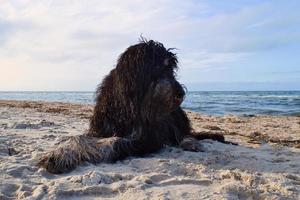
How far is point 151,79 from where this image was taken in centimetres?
455

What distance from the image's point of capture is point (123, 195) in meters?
3.27

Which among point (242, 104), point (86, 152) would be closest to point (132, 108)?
point (86, 152)

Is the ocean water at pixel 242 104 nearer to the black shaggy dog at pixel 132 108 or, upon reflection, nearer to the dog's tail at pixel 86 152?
the black shaggy dog at pixel 132 108

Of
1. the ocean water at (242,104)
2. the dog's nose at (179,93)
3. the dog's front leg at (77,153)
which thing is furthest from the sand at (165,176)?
the ocean water at (242,104)

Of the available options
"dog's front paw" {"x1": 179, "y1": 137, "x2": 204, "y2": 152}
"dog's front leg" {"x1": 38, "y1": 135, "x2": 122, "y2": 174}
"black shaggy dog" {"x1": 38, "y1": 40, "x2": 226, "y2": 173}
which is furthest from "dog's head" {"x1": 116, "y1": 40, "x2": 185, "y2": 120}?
"dog's front paw" {"x1": 179, "y1": 137, "x2": 204, "y2": 152}

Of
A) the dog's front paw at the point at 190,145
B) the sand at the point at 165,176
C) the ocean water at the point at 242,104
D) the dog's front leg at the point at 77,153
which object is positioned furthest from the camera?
the ocean water at the point at 242,104

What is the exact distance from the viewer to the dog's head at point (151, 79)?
4418 millimetres

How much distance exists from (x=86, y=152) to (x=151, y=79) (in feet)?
3.25

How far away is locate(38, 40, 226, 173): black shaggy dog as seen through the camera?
436 cm

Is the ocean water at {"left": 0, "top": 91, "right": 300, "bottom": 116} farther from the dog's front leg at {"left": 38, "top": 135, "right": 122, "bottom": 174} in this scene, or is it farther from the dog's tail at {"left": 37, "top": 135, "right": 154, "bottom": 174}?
the dog's front leg at {"left": 38, "top": 135, "right": 122, "bottom": 174}

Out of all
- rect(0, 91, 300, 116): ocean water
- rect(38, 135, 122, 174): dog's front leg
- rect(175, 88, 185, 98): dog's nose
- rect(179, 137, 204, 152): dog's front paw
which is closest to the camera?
rect(38, 135, 122, 174): dog's front leg

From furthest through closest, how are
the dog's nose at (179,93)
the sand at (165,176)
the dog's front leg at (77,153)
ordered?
the dog's nose at (179,93), the dog's front leg at (77,153), the sand at (165,176)

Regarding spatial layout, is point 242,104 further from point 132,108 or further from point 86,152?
point 86,152

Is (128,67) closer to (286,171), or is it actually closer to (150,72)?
(150,72)
